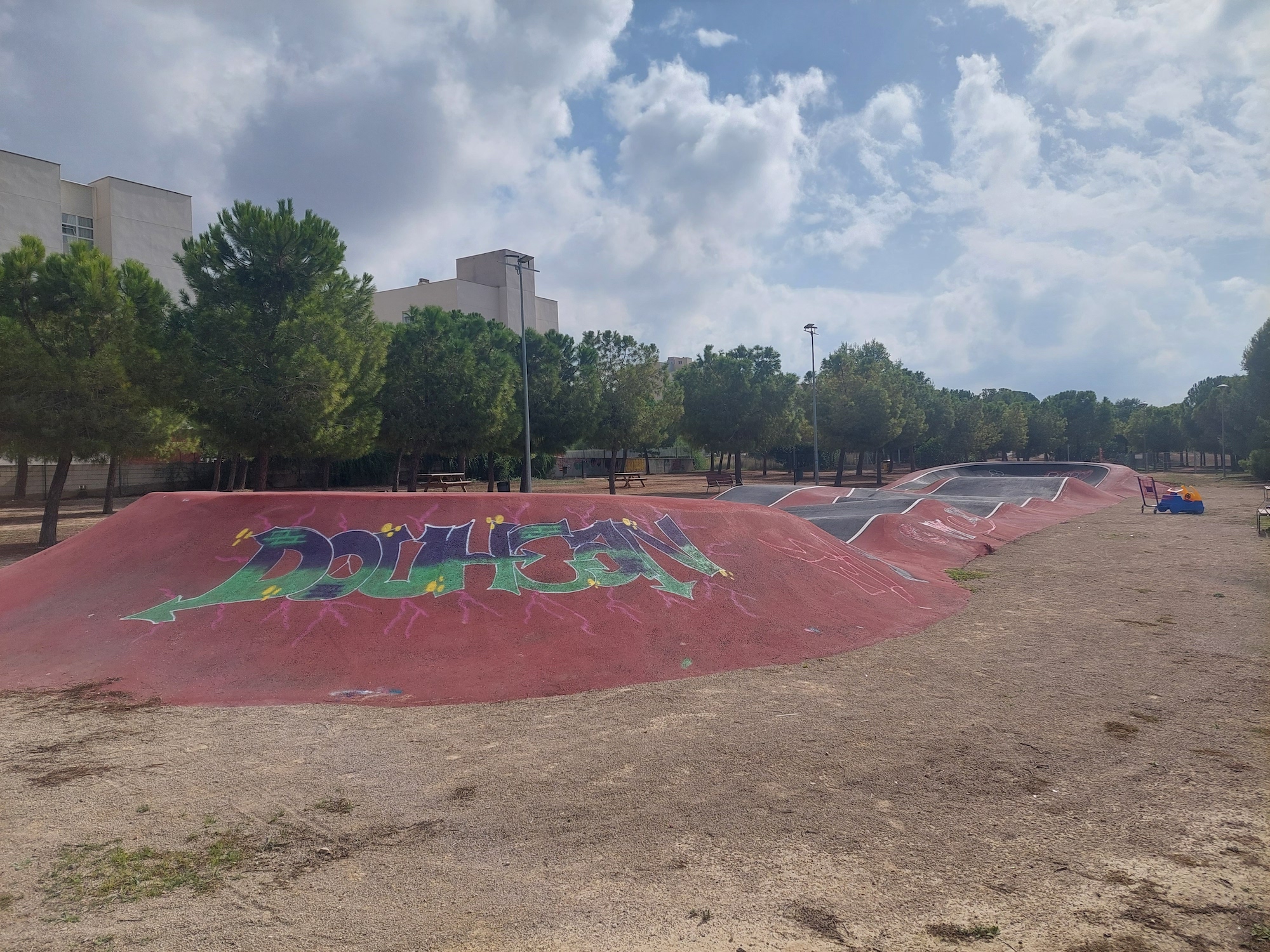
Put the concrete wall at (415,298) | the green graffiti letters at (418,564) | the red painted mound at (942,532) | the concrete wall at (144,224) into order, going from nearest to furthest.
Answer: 1. the green graffiti letters at (418,564)
2. the red painted mound at (942,532)
3. the concrete wall at (144,224)
4. the concrete wall at (415,298)

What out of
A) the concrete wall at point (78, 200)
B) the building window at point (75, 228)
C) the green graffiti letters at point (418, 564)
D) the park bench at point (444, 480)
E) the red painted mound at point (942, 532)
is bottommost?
the red painted mound at point (942, 532)

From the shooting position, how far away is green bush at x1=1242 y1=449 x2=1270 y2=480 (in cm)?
4750

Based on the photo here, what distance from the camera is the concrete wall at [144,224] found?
47.4 meters

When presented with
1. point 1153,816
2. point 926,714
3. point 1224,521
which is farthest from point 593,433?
point 1153,816

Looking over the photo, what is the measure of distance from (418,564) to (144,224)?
1964 inches

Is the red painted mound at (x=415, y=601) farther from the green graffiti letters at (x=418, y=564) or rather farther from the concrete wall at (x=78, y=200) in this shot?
the concrete wall at (x=78, y=200)

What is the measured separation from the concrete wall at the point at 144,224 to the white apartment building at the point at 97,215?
4cm

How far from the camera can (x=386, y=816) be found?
222 inches

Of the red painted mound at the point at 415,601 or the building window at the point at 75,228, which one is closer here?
the red painted mound at the point at 415,601

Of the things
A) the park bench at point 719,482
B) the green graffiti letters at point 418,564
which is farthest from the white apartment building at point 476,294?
the green graffiti letters at point 418,564

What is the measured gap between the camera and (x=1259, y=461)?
47719 millimetres

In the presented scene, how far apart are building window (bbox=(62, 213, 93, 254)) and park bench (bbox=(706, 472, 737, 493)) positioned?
39993 millimetres

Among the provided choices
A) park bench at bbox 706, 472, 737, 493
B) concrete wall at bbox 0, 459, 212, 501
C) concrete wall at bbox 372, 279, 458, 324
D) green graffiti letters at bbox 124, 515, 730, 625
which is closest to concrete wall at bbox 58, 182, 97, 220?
concrete wall at bbox 0, 459, 212, 501

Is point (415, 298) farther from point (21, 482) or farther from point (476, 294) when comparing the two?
point (21, 482)
